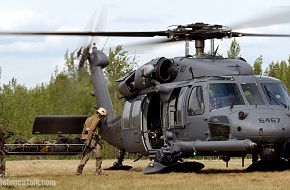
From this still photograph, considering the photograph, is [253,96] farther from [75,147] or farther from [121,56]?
[121,56]

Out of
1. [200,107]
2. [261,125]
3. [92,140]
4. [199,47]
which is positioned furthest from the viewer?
[199,47]

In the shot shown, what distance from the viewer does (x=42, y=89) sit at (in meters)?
55.2

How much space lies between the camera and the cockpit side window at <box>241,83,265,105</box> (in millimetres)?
16219

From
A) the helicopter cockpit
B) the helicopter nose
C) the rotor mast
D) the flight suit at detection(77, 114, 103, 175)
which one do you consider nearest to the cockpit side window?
the helicopter cockpit

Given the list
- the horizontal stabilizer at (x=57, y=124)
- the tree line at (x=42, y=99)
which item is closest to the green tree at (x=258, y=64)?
the tree line at (x=42, y=99)

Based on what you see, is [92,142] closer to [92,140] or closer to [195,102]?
[92,140]

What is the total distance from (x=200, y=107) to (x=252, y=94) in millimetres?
1232

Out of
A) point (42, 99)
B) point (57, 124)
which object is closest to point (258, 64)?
point (42, 99)

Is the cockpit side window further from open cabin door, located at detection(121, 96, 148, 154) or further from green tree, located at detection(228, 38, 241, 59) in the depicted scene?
green tree, located at detection(228, 38, 241, 59)

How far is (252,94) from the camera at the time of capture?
16391mm

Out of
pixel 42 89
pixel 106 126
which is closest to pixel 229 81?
pixel 106 126

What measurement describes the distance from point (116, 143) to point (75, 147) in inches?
216

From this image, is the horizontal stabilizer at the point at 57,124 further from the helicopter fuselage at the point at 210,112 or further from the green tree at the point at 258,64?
the green tree at the point at 258,64

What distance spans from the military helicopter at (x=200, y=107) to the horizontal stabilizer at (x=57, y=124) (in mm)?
2743
